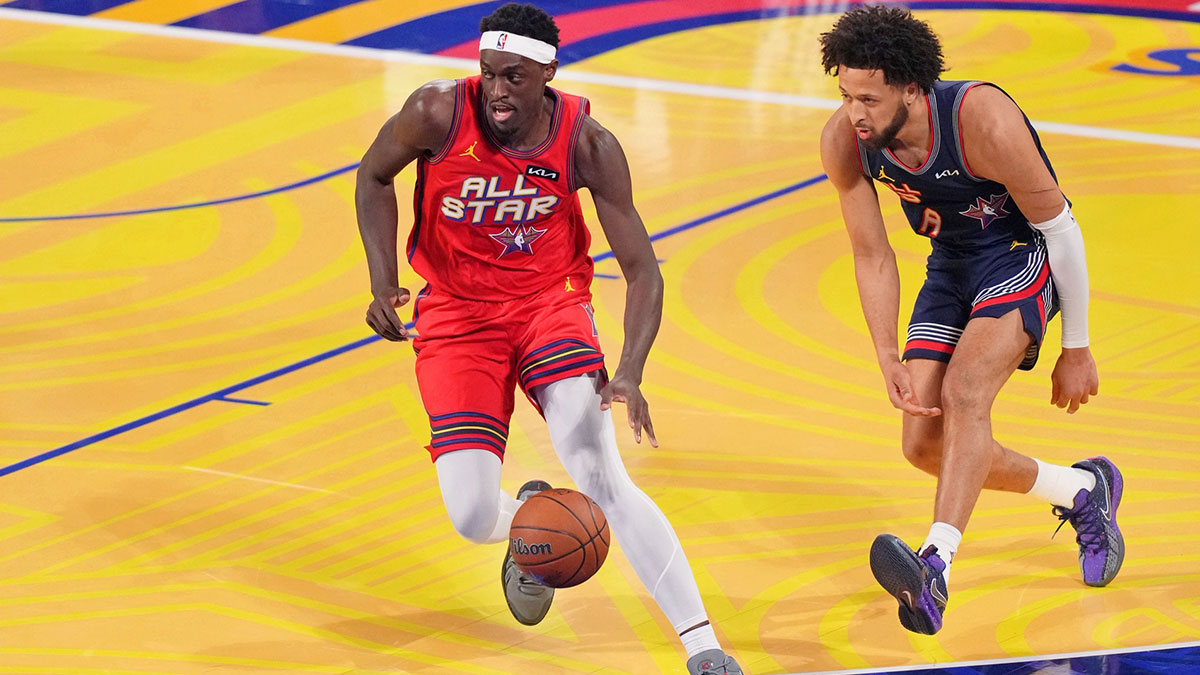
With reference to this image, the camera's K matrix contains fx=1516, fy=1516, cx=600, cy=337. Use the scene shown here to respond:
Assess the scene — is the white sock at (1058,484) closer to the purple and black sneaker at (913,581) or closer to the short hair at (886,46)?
the purple and black sneaker at (913,581)

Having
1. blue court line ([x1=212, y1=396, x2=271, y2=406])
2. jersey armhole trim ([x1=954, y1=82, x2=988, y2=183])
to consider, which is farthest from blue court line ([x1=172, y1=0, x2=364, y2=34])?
jersey armhole trim ([x1=954, y1=82, x2=988, y2=183])

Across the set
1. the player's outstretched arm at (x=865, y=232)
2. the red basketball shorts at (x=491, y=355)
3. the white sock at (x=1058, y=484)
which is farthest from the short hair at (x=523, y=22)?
the white sock at (x=1058, y=484)

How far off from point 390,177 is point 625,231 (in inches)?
30.0

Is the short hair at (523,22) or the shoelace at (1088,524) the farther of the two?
the shoelace at (1088,524)

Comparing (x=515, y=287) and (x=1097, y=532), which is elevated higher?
(x=515, y=287)

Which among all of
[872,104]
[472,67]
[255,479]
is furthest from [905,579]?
[472,67]

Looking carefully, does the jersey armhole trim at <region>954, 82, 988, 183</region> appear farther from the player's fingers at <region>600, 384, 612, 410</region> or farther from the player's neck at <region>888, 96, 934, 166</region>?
the player's fingers at <region>600, 384, 612, 410</region>

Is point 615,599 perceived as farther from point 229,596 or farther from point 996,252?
point 996,252

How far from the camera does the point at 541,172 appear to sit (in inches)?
175

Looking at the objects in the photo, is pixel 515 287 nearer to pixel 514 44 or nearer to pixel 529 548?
pixel 514 44

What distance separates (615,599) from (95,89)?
7.02m

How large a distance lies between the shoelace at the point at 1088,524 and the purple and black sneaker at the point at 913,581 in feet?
3.05

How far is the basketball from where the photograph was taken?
13.3 ft

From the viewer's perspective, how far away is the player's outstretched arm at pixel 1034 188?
421 centimetres
